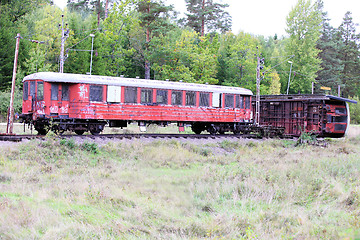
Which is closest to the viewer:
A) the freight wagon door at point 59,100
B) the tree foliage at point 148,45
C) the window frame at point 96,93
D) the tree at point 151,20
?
the freight wagon door at point 59,100

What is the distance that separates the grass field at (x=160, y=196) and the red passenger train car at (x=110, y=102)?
385 centimetres

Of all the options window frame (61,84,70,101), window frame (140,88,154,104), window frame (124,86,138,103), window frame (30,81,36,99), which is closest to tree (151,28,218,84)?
window frame (140,88,154,104)

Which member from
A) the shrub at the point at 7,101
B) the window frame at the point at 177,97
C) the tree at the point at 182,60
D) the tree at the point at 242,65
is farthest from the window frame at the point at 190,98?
the tree at the point at 242,65

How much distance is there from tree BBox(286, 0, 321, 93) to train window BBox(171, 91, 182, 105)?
37.4 meters

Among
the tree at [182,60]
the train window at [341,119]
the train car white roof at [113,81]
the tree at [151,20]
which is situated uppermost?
the tree at [151,20]

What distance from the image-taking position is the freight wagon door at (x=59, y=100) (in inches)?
770

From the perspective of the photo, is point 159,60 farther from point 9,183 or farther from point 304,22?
point 9,183

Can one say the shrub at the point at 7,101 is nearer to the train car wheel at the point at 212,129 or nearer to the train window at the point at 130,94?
the train window at the point at 130,94

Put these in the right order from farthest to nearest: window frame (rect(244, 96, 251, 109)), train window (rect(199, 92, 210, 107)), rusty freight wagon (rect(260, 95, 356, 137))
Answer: window frame (rect(244, 96, 251, 109)), rusty freight wagon (rect(260, 95, 356, 137)), train window (rect(199, 92, 210, 107))

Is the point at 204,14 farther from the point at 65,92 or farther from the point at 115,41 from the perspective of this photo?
the point at 65,92

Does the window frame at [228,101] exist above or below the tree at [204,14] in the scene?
below

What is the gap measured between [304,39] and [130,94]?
4245 cm

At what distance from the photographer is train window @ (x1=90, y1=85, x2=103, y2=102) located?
66.2 ft

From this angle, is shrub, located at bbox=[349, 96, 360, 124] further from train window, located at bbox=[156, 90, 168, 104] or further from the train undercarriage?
train window, located at bbox=[156, 90, 168, 104]
